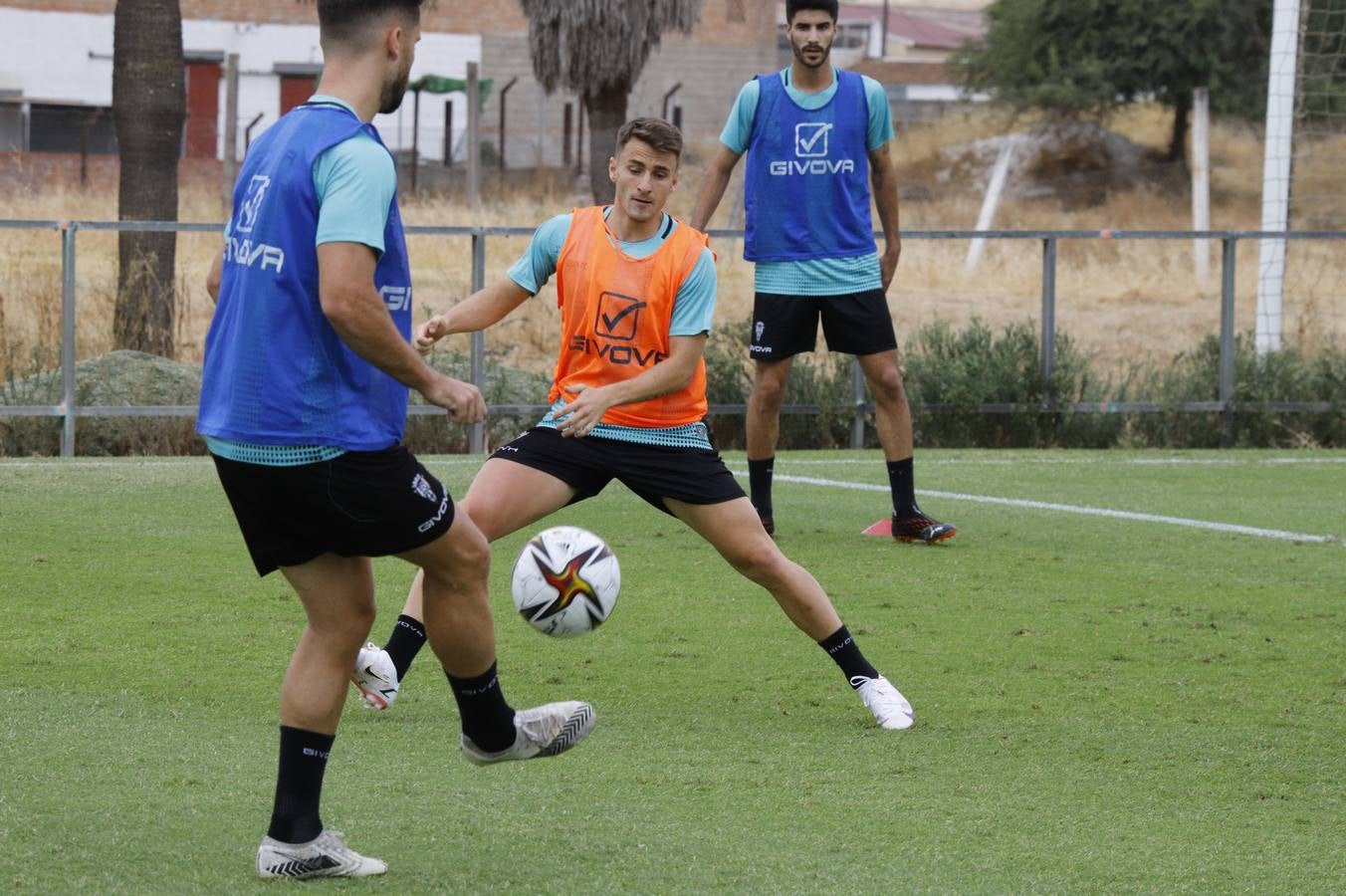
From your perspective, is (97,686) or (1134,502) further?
(1134,502)

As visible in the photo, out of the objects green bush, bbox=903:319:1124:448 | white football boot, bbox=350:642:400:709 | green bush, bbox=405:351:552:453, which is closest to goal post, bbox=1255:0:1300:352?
green bush, bbox=903:319:1124:448

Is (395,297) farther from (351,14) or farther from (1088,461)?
(1088,461)

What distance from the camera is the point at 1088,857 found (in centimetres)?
409

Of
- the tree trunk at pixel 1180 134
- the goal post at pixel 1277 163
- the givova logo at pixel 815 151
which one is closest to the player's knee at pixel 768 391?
the givova logo at pixel 815 151

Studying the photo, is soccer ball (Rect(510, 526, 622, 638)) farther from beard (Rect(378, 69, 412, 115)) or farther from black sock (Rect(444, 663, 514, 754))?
beard (Rect(378, 69, 412, 115))

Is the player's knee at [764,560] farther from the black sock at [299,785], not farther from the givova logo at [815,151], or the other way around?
the givova logo at [815,151]

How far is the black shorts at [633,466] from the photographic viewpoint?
550 cm

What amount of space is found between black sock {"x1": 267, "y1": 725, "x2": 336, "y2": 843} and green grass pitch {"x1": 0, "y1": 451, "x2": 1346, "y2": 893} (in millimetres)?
135

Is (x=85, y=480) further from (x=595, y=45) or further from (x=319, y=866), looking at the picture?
(x=595, y=45)

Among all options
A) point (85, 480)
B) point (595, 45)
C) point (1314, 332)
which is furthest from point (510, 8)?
point (85, 480)

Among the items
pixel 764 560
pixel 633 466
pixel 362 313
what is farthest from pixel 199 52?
pixel 362 313

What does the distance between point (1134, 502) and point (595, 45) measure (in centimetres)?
1301

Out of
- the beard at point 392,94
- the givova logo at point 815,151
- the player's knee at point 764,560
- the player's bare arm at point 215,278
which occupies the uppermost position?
the givova logo at point 815,151

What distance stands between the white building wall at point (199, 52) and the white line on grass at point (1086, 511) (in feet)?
120
